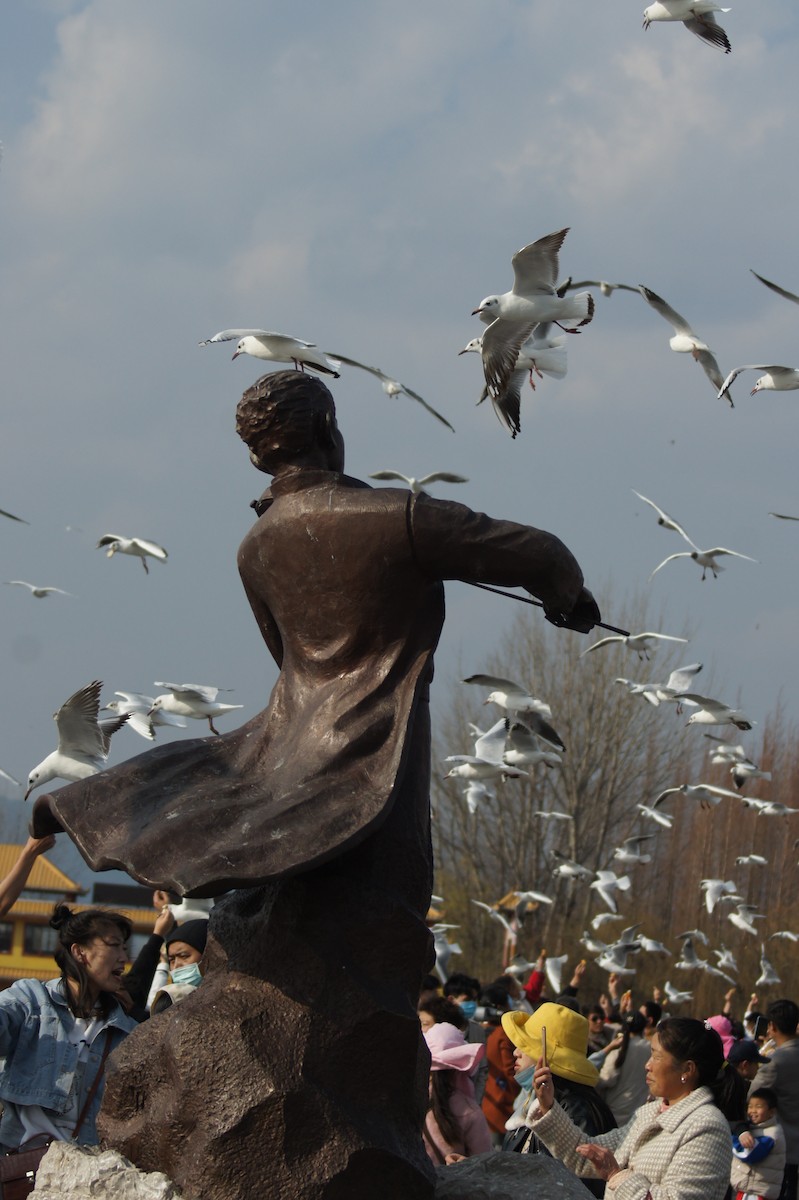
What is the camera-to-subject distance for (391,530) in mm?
3875

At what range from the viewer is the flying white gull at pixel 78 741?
7.62 metres

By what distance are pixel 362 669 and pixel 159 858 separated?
705mm

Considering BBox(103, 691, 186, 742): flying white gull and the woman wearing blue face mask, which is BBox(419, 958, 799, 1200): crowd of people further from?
BBox(103, 691, 186, 742): flying white gull

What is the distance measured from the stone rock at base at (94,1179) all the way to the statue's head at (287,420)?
1.75 metres

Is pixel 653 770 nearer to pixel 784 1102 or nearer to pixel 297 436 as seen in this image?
pixel 784 1102

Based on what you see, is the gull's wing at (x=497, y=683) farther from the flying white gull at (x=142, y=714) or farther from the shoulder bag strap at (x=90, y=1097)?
the shoulder bag strap at (x=90, y=1097)

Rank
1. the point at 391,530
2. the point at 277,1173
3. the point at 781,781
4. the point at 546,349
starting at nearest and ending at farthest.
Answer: the point at 277,1173, the point at 391,530, the point at 546,349, the point at 781,781

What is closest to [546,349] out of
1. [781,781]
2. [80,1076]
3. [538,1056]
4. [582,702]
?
[538,1056]

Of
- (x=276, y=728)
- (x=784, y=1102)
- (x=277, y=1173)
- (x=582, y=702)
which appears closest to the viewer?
(x=277, y=1173)

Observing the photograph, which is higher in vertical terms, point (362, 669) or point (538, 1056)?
point (362, 669)

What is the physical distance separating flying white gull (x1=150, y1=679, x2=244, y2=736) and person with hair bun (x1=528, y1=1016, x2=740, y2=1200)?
6963 millimetres

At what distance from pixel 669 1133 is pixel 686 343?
7741 mm

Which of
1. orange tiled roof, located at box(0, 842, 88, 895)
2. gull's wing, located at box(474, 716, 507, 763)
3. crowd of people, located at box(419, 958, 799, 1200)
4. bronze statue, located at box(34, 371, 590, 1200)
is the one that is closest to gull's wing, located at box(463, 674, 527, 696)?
gull's wing, located at box(474, 716, 507, 763)

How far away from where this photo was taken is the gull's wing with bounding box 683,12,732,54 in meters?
10.2
